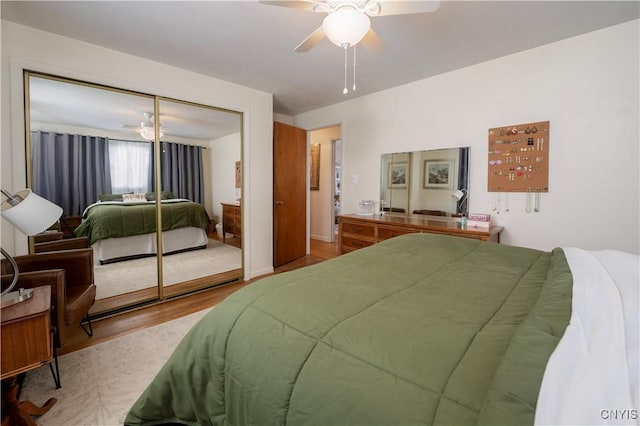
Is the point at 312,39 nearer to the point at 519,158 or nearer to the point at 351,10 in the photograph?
the point at 351,10

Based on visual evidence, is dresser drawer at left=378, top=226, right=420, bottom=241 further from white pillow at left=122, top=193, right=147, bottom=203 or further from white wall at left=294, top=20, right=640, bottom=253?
white pillow at left=122, top=193, right=147, bottom=203

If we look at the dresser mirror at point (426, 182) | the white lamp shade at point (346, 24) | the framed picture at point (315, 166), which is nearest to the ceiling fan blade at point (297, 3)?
the white lamp shade at point (346, 24)

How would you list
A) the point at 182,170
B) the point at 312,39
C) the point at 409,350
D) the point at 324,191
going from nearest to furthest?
the point at 409,350 < the point at 312,39 < the point at 182,170 < the point at 324,191

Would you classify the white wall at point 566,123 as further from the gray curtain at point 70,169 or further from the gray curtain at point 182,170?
the gray curtain at point 70,169

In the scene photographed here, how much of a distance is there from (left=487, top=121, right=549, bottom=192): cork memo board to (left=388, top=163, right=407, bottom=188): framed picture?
0.97 m

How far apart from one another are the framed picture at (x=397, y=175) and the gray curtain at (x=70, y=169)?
10.4 feet

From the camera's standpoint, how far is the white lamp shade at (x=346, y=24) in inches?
58.2

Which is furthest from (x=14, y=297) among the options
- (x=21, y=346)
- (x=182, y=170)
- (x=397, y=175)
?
(x=397, y=175)

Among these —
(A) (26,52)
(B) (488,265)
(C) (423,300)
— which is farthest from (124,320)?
(B) (488,265)

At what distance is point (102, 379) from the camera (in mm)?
1758

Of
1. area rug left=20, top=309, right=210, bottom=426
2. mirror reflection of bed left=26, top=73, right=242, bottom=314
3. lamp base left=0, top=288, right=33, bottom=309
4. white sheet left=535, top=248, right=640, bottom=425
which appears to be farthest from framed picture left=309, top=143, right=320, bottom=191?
white sheet left=535, top=248, right=640, bottom=425

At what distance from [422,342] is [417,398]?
0.17m

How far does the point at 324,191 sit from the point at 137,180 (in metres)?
3.47

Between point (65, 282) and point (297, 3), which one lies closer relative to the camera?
point (297, 3)
